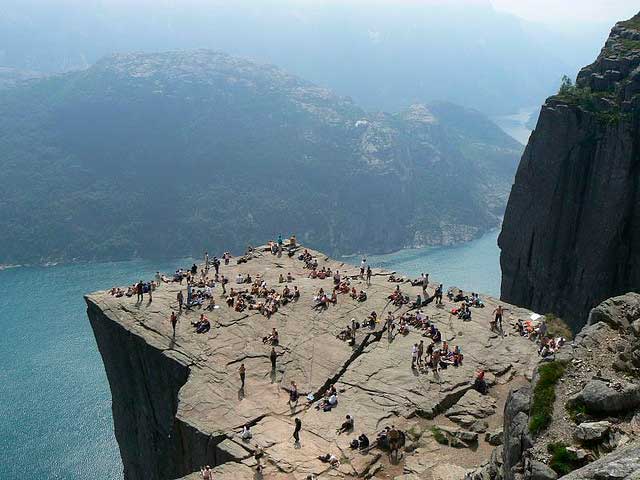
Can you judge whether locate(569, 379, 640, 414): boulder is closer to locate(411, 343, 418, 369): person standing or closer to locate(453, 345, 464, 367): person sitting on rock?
locate(411, 343, 418, 369): person standing

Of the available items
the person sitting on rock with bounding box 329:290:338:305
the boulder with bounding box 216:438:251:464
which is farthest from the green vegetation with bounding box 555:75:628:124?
the boulder with bounding box 216:438:251:464

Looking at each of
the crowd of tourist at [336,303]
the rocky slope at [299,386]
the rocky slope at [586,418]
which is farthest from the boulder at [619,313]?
the crowd of tourist at [336,303]

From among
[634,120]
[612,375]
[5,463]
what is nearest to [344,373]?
[612,375]

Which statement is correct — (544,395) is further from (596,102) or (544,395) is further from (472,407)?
(596,102)

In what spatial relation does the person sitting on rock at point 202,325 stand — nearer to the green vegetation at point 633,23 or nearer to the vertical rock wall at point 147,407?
the vertical rock wall at point 147,407

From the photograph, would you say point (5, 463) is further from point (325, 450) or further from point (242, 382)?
point (325, 450)
